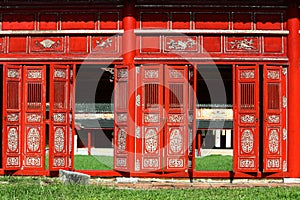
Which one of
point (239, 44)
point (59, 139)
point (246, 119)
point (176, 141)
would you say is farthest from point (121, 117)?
point (239, 44)

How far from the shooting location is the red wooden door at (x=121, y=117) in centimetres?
884

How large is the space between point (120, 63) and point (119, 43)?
343mm

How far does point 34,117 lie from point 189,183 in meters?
2.85

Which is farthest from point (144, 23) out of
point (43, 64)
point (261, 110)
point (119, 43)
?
point (261, 110)

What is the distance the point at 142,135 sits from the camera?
28.9ft

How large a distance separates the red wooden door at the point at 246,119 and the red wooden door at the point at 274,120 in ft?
0.51

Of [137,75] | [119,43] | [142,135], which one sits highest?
[119,43]

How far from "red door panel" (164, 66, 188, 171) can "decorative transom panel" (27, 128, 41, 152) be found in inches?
85.8

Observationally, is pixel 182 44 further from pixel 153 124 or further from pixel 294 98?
pixel 294 98

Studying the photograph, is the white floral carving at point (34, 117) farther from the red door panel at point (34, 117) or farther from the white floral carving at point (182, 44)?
the white floral carving at point (182, 44)

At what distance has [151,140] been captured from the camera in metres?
8.82

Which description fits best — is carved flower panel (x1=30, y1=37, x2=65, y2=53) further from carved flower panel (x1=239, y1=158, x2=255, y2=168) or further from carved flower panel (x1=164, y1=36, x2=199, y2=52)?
carved flower panel (x1=239, y1=158, x2=255, y2=168)

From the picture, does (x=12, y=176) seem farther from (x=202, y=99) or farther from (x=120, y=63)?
(x=202, y=99)

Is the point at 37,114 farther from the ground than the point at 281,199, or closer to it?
farther from the ground
